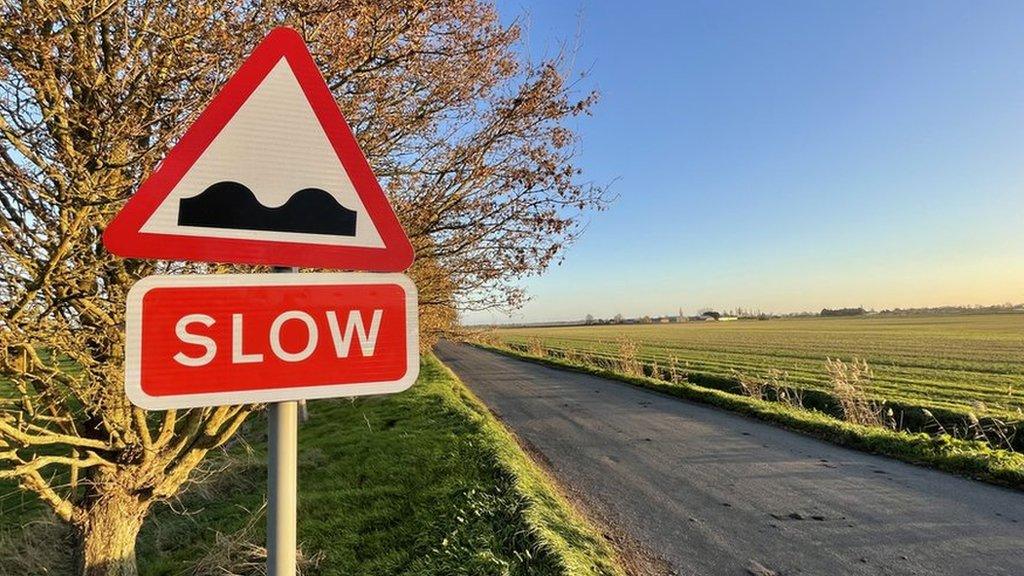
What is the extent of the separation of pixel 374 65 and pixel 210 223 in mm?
2457

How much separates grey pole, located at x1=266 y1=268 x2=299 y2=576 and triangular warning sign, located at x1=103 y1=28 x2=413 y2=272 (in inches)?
17.2

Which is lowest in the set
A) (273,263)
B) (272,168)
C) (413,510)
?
(413,510)

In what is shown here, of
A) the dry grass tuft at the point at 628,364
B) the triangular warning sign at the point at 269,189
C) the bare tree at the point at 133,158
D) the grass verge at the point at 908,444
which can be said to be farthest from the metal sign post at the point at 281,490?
the dry grass tuft at the point at 628,364

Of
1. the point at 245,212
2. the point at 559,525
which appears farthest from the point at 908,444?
Answer: the point at 245,212

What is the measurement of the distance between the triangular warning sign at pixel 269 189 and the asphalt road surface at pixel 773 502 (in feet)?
13.4

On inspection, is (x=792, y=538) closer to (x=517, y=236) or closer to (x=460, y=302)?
(x=517, y=236)

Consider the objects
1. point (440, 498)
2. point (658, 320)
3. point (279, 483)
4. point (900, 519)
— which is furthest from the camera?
point (658, 320)

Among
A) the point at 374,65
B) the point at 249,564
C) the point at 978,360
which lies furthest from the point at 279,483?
the point at 978,360

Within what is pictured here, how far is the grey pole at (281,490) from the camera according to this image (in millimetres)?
1433

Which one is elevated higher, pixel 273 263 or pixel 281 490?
pixel 273 263

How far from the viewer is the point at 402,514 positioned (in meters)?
5.65

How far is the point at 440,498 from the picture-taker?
5.59 meters

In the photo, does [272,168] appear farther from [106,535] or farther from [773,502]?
[773,502]

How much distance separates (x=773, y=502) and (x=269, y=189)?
19.8 feet
